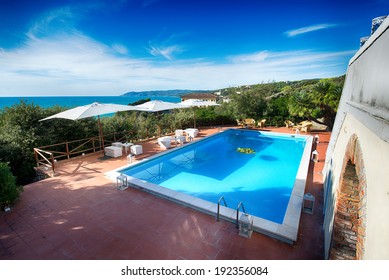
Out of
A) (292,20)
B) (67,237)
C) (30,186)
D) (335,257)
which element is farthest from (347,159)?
(292,20)

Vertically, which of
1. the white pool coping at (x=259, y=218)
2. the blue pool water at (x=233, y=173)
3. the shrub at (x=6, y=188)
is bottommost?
the blue pool water at (x=233, y=173)

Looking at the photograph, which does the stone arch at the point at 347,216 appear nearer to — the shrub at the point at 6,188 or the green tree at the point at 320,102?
the shrub at the point at 6,188

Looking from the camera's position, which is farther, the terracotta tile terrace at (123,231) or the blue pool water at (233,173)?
the blue pool water at (233,173)

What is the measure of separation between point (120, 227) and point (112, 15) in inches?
451

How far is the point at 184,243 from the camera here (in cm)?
405

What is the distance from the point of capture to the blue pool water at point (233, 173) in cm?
662

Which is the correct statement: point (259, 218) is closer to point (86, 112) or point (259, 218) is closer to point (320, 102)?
point (86, 112)

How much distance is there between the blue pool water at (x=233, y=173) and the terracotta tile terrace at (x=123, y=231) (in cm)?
136

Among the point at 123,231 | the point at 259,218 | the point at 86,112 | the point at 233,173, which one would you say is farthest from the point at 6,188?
the point at 233,173

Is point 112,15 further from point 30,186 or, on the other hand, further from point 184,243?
point 184,243

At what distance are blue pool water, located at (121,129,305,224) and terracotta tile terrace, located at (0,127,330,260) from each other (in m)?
1.36

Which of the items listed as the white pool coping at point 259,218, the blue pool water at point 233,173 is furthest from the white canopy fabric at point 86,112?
the blue pool water at point 233,173

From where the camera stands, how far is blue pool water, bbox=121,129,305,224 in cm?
662
